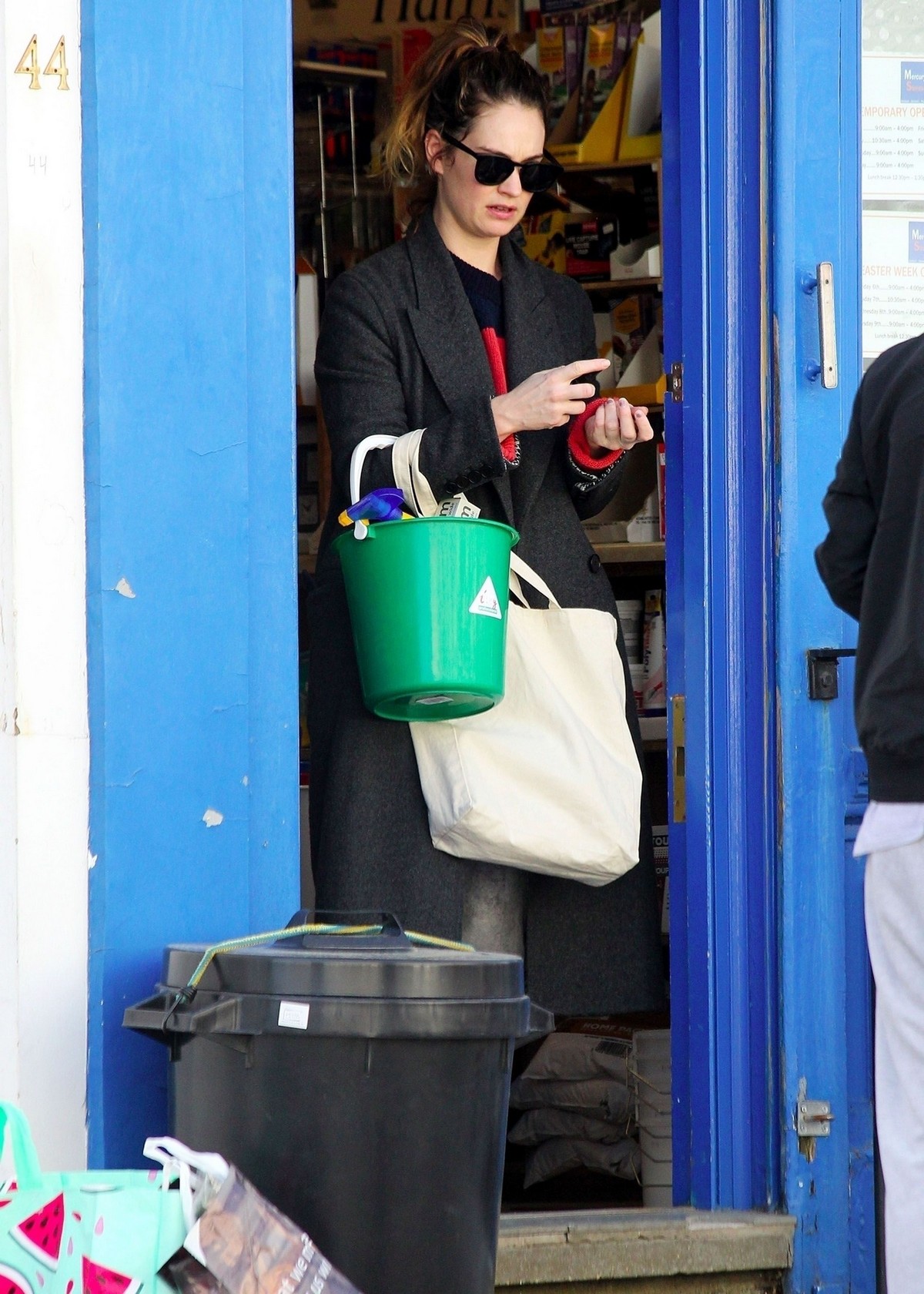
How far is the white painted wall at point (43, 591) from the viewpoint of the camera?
8.15 ft

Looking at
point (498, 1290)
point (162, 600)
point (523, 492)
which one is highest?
point (523, 492)

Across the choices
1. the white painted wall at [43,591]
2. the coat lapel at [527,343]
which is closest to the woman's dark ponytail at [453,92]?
the coat lapel at [527,343]

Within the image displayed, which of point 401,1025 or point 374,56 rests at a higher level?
point 374,56

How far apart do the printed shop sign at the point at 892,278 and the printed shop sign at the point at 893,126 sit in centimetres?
5

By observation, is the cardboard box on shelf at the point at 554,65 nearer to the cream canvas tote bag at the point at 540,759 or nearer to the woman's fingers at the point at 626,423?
the woman's fingers at the point at 626,423

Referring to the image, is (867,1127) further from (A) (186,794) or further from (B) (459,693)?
(A) (186,794)

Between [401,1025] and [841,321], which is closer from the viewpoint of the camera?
[401,1025]

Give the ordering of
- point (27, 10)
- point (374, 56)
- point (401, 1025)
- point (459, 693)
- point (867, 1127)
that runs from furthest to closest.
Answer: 1. point (374, 56)
2. point (867, 1127)
3. point (459, 693)
4. point (27, 10)
5. point (401, 1025)

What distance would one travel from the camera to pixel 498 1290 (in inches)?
113

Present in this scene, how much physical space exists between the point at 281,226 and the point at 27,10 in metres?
0.49

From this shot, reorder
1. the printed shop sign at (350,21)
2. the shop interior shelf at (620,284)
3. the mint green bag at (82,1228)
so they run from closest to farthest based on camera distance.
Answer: the mint green bag at (82,1228) → the shop interior shelf at (620,284) → the printed shop sign at (350,21)

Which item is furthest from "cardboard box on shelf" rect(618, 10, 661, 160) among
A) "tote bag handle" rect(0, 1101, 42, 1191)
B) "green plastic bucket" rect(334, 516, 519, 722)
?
"tote bag handle" rect(0, 1101, 42, 1191)

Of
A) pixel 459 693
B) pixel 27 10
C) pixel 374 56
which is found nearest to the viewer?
pixel 27 10

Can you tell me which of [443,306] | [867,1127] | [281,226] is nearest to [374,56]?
[443,306]
